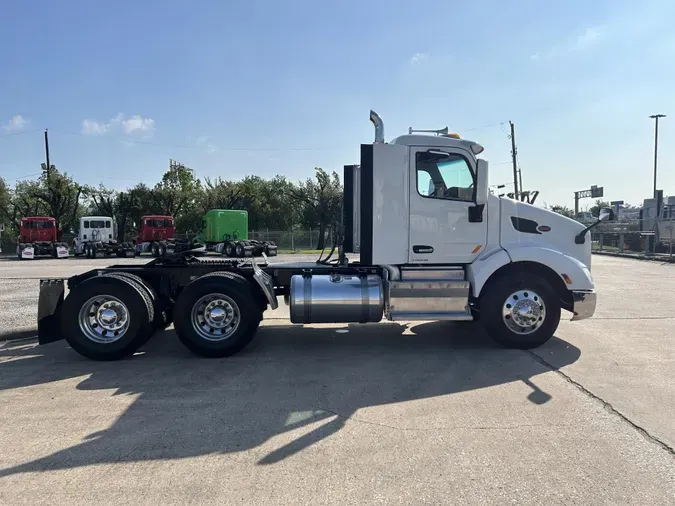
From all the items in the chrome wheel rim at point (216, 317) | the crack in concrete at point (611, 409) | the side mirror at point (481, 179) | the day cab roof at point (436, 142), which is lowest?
the crack in concrete at point (611, 409)

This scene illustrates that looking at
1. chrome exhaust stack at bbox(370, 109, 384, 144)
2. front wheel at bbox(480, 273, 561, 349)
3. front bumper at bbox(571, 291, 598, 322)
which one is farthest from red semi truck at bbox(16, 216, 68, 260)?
front bumper at bbox(571, 291, 598, 322)

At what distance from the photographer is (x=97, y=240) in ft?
106

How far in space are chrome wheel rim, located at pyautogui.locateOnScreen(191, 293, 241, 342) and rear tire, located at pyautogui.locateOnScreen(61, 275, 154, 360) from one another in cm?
66

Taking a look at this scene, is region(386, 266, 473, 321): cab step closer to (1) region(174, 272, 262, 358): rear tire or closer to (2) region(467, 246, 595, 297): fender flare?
(2) region(467, 246, 595, 297): fender flare

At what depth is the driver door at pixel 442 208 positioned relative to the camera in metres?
6.39

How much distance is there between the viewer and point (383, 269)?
6.73m

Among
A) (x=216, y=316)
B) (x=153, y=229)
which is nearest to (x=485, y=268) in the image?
(x=216, y=316)

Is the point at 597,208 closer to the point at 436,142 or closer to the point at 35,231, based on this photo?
the point at 436,142

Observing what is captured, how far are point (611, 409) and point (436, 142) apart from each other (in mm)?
3919

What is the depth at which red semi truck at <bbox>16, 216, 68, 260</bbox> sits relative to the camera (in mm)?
32031

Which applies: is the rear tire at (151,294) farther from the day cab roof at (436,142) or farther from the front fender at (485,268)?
the front fender at (485,268)

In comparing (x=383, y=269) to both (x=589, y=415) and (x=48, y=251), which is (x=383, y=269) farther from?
(x=48, y=251)

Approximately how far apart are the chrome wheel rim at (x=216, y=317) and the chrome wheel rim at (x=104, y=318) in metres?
0.94

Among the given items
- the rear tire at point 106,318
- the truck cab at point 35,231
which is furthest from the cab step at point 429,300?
the truck cab at point 35,231
